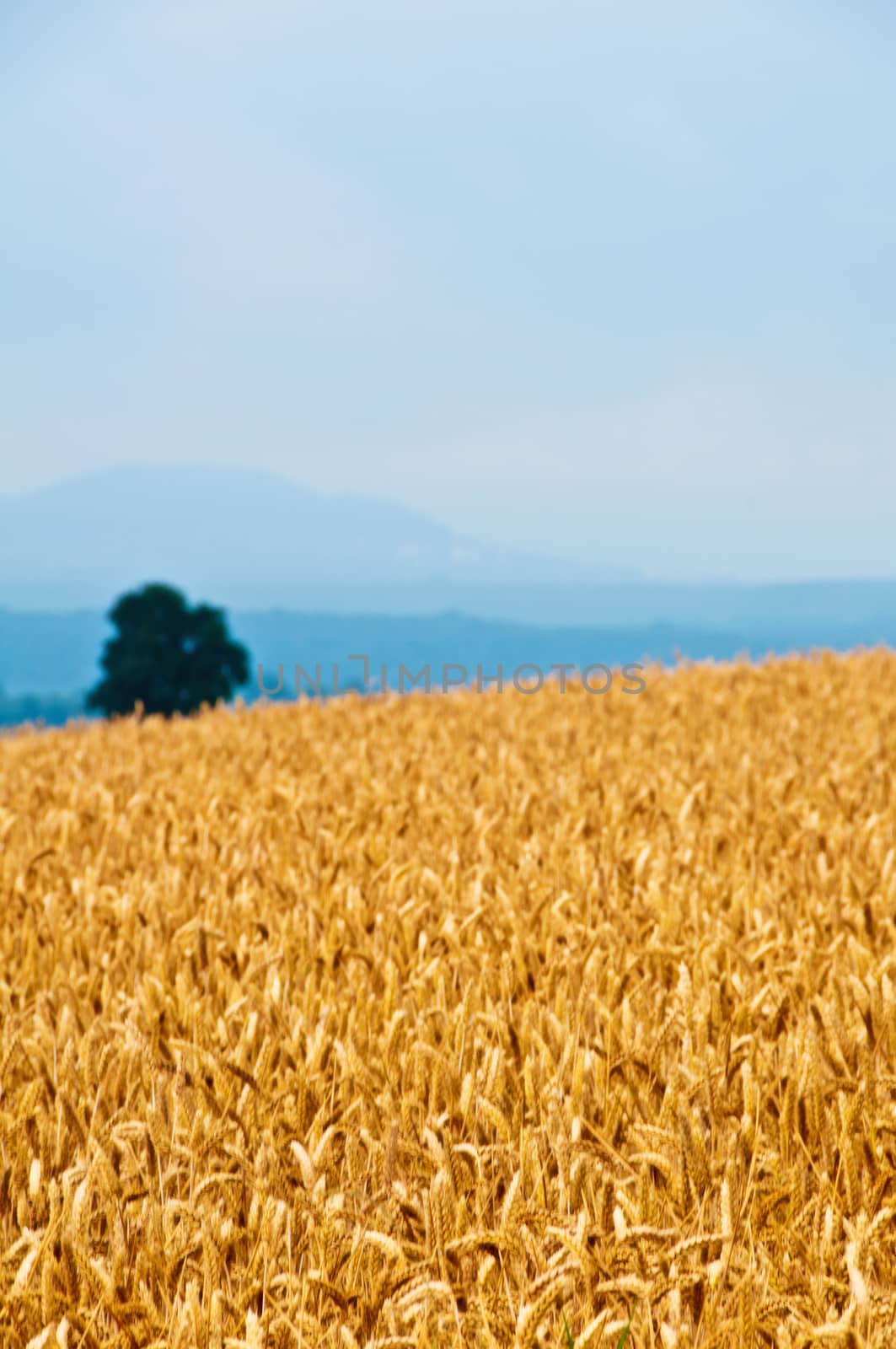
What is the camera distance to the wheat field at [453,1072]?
1.65 meters

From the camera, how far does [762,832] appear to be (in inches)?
172

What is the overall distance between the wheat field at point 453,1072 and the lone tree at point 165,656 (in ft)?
79.0

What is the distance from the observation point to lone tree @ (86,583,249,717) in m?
28.5

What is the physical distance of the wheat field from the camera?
1.65 meters

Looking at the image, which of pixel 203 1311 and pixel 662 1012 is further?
pixel 662 1012

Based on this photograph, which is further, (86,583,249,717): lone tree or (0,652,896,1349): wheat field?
(86,583,249,717): lone tree

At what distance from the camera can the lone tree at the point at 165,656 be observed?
28516 millimetres

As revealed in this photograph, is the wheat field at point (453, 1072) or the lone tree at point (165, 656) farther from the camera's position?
the lone tree at point (165, 656)

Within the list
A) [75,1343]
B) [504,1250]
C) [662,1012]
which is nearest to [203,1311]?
[75,1343]

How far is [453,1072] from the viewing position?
7.42 feet

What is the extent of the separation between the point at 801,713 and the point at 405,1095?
5.72 metres

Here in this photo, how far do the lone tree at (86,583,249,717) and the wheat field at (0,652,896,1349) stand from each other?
79.0 ft

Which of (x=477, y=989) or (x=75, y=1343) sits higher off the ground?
(x=477, y=989)

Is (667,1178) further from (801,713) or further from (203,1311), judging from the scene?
(801,713)
